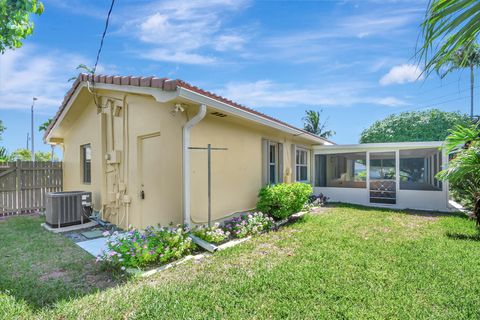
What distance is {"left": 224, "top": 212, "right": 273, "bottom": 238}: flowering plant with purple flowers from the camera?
6250 millimetres

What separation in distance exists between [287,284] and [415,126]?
3764 cm

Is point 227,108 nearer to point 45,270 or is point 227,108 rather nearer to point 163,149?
point 163,149

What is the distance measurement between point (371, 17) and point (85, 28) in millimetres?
6949

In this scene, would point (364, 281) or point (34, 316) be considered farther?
point (364, 281)

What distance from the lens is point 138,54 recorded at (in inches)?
336

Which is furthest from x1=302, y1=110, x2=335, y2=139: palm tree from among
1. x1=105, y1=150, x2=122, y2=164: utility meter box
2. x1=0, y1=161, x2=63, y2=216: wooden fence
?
x1=105, y1=150, x2=122, y2=164: utility meter box

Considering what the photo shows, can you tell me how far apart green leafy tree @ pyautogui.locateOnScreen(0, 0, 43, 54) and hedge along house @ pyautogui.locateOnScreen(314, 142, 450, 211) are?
11215mm

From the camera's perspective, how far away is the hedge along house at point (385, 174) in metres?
10.3

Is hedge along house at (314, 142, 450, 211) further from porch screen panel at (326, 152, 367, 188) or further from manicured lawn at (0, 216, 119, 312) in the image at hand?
manicured lawn at (0, 216, 119, 312)

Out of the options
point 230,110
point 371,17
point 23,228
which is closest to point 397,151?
point 371,17

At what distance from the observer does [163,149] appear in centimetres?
604

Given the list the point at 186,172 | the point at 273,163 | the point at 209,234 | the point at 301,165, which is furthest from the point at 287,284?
the point at 301,165

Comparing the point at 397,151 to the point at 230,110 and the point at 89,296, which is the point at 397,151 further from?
the point at 89,296

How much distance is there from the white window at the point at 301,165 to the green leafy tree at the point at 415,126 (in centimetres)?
2766
